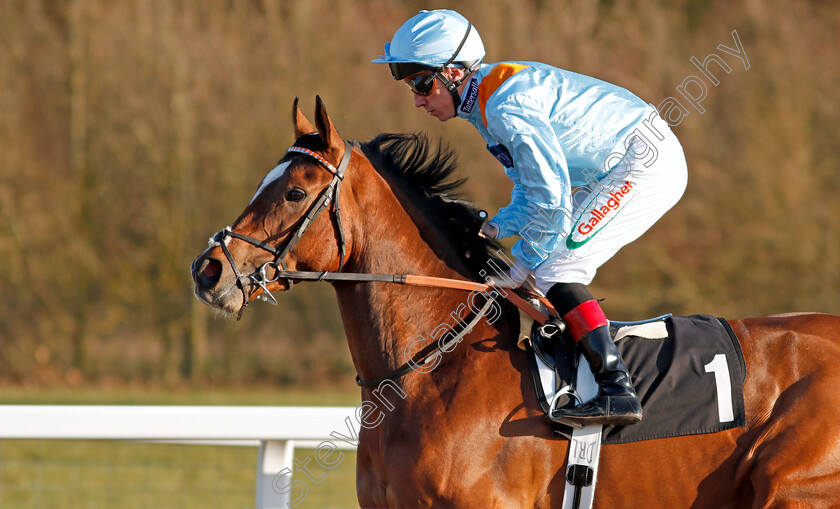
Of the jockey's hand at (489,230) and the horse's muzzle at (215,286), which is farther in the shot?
the jockey's hand at (489,230)

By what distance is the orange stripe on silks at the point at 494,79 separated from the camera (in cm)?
273

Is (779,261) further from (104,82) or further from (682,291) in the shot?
(104,82)

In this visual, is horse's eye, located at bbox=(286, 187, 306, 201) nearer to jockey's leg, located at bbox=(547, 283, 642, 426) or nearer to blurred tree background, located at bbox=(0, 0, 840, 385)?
jockey's leg, located at bbox=(547, 283, 642, 426)

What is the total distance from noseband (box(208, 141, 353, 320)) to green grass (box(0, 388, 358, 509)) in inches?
48.6

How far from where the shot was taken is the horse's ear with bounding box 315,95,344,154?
262cm

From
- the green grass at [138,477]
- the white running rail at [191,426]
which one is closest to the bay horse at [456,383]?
the white running rail at [191,426]

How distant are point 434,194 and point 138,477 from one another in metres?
3.80

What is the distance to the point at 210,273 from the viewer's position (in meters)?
2.55

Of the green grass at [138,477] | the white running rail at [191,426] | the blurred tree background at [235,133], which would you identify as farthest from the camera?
the blurred tree background at [235,133]

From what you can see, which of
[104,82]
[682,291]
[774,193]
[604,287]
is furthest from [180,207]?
[774,193]

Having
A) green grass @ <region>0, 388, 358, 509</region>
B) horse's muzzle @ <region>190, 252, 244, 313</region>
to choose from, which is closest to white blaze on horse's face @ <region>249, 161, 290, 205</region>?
horse's muzzle @ <region>190, 252, 244, 313</region>

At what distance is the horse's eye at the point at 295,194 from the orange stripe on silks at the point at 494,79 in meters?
0.65

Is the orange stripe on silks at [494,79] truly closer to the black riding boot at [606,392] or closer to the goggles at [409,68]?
the goggles at [409,68]

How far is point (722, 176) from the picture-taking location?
12.1m
